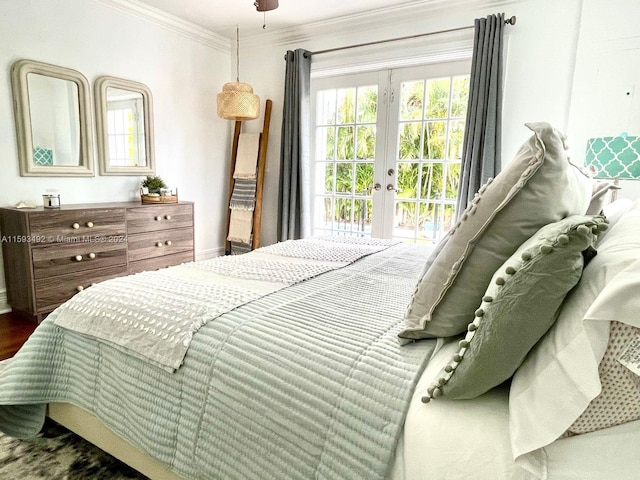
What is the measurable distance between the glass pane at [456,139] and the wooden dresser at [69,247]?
262 centimetres

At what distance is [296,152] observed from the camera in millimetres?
3990

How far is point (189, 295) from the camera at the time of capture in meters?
1.31

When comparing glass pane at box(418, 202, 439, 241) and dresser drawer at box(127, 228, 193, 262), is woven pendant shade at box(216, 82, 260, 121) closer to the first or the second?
dresser drawer at box(127, 228, 193, 262)

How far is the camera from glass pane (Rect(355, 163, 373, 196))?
3.93 meters

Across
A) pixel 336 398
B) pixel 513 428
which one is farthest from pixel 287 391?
pixel 513 428

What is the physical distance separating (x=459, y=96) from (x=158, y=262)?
3061mm

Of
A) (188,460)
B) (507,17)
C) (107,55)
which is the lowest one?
(188,460)

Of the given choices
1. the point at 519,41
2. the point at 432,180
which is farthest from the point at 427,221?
the point at 519,41

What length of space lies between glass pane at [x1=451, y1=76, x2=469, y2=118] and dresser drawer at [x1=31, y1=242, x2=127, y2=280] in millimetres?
3043

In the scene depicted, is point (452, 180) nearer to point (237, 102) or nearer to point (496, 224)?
point (237, 102)

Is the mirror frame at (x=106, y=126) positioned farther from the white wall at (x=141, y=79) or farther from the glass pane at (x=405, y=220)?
the glass pane at (x=405, y=220)

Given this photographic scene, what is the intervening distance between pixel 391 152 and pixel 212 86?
2172 mm

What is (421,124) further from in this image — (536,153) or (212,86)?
(536,153)

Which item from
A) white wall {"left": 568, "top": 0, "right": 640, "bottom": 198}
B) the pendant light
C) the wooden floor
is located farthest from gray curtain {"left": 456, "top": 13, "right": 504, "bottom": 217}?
the wooden floor
